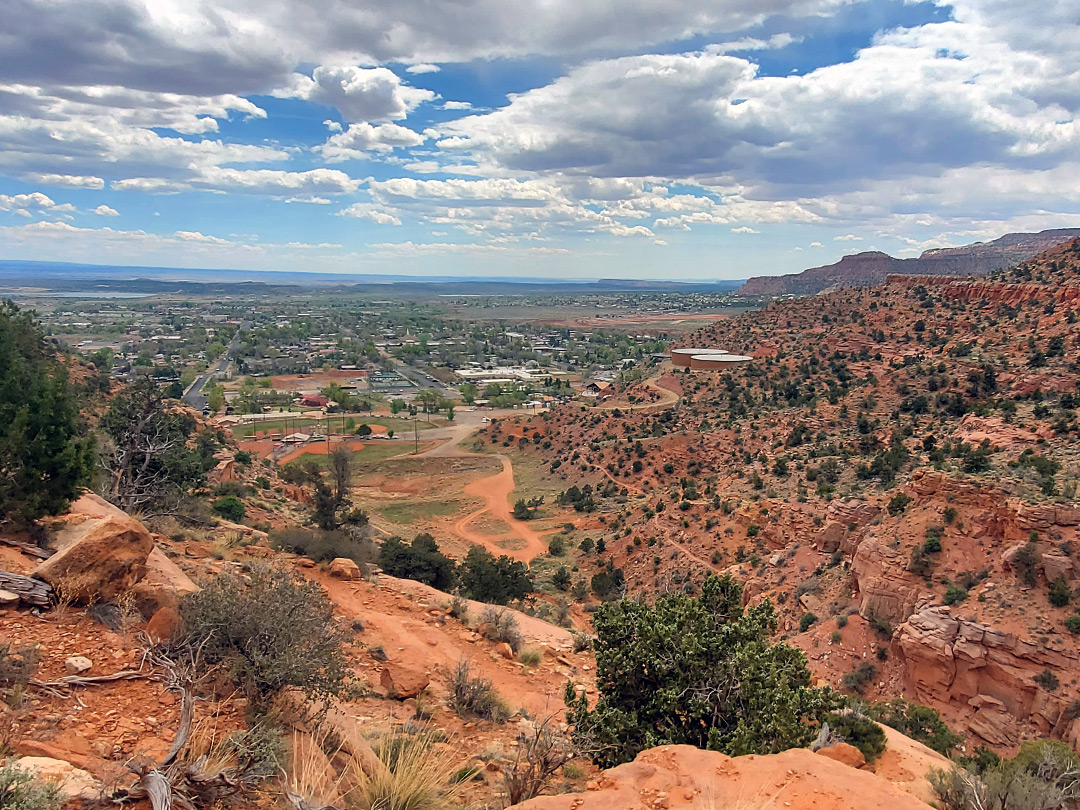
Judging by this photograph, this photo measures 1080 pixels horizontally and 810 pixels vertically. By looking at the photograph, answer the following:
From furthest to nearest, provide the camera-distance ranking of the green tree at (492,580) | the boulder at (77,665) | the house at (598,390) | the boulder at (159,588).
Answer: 1. the house at (598,390)
2. the green tree at (492,580)
3. the boulder at (159,588)
4. the boulder at (77,665)

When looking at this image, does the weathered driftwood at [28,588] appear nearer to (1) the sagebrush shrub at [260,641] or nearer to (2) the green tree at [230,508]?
(1) the sagebrush shrub at [260,641]

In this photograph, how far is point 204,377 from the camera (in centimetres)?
12050

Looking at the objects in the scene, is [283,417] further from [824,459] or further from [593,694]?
[593,694]

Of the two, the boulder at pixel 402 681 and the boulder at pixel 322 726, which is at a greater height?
the boulder at pixel 322 726

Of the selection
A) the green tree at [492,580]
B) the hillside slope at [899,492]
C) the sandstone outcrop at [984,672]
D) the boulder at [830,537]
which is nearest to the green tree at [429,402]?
the hillside slope at [899,492]

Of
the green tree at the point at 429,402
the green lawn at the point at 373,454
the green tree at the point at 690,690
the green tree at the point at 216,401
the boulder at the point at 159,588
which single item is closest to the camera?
the green tree at the point at 690,690

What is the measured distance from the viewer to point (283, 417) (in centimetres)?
8675

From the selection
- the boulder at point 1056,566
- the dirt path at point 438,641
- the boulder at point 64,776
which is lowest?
the dirt path at point 438,641

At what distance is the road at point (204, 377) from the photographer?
94438 millimetres

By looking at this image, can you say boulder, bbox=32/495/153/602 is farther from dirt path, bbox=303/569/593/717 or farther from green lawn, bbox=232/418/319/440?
green lawn, bbox=232/418/319/440

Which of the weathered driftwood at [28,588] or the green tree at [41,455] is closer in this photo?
the weathered driftwood at [28,588]

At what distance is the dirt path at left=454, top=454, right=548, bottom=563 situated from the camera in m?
41.9

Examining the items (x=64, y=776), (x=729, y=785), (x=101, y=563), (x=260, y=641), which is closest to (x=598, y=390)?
(x=101, y=563)

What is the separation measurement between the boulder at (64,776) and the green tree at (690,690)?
536 centimetres
